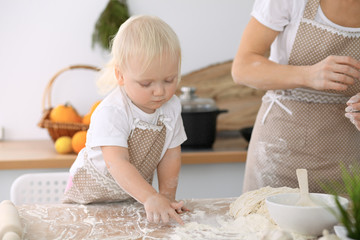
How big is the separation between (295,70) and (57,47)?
1681 mm

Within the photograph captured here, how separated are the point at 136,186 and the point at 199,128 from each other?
1238mm

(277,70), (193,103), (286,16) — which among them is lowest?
(193,103)

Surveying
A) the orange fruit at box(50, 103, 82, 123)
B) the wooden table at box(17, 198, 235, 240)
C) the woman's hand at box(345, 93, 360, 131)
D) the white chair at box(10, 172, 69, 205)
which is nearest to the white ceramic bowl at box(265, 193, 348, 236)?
the wooden table at box(17, 198, 235, 240)

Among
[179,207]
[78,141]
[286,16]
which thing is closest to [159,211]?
[179,207]

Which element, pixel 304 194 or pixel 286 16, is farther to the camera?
pixel 286 16

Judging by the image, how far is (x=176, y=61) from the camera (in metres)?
1.26

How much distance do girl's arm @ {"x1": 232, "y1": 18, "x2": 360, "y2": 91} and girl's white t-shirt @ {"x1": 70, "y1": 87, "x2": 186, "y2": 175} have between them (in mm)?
227

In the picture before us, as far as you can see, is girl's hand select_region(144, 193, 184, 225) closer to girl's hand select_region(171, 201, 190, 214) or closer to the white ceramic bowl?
girl's hand select_region(171, 201, 190, 214)

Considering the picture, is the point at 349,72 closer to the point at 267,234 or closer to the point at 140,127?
the point at 140,127

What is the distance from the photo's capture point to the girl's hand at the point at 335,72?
1.29 metres

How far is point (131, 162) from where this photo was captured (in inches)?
53.8

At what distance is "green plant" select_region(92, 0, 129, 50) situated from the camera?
→ 8.74ft

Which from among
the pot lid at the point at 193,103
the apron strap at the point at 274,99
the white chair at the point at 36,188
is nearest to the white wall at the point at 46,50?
the pot lid at the point at 193,103

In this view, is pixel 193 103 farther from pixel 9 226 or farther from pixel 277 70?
pixel 9 226
